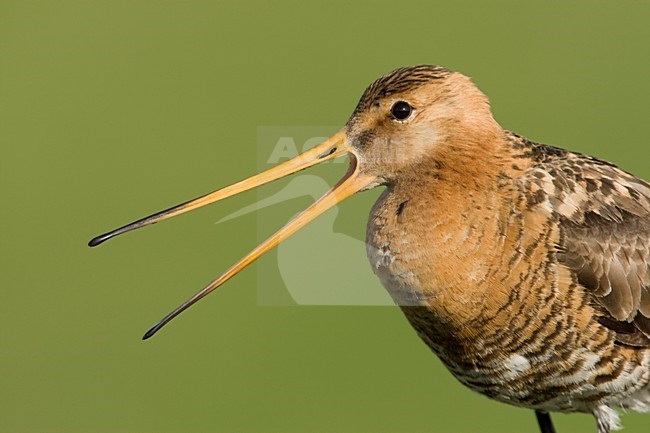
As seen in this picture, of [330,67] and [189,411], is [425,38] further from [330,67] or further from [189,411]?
[189,411]

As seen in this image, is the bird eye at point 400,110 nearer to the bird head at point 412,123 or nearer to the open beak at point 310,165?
the bird head at point 412,123

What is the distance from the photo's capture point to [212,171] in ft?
37.2

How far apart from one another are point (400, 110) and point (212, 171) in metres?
5.99

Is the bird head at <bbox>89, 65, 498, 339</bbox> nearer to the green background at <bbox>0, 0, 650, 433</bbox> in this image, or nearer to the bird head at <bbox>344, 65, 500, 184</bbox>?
the bird head at <bbox>344, 65, 500, 184</bbox>

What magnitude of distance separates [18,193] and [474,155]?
6.86 metres

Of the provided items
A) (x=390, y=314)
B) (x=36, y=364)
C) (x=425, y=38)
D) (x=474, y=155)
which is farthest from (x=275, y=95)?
(x=474, y=155)

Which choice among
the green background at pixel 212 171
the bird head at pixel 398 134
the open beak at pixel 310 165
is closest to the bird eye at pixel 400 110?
the bird head at pixel 398 134

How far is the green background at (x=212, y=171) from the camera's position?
9.07 meters

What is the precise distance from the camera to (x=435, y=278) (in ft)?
17.7

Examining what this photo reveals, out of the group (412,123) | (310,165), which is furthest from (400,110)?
(310,165)

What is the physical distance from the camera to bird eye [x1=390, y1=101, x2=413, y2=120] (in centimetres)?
551

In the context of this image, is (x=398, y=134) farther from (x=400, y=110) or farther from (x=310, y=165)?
(x=310, y=165)

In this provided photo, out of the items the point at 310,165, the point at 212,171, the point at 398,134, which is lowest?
the point at 310,165

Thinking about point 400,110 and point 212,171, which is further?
point 212,171
